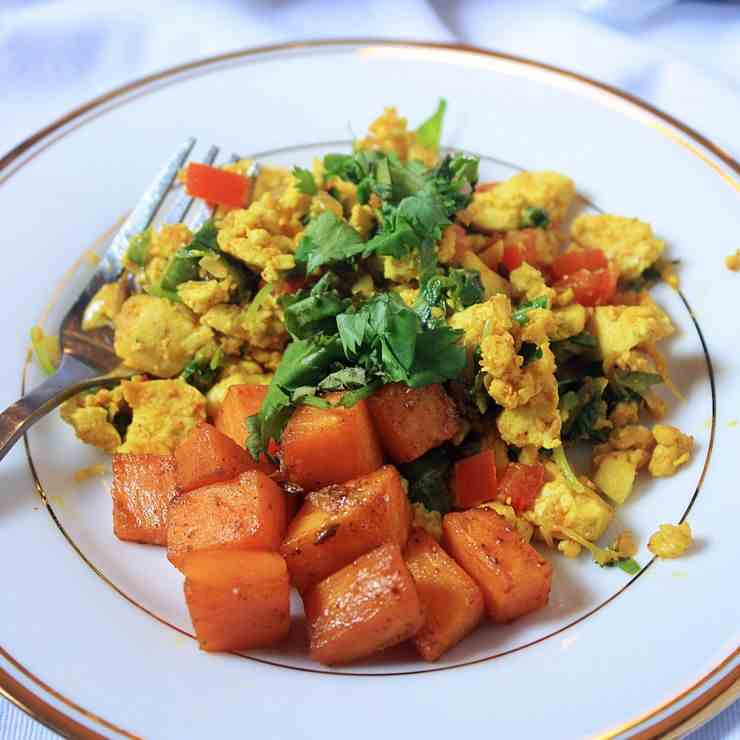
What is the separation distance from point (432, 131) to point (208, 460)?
1.88 m

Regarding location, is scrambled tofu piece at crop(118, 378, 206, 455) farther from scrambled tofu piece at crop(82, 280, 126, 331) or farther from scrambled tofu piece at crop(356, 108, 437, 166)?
scrambled tofu piece at crop(356, 108, 437, 166)

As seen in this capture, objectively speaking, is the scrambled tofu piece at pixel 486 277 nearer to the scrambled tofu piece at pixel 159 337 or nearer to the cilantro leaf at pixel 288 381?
the cilantro leaf at pixel 288 381

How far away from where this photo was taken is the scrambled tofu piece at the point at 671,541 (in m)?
2.69

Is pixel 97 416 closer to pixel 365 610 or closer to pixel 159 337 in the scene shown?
pixel 159 337

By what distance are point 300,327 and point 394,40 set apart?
6.17 feet

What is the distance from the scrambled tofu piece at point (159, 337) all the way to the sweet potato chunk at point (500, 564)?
1.13 m

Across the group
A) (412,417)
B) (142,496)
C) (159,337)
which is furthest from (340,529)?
(159,337)

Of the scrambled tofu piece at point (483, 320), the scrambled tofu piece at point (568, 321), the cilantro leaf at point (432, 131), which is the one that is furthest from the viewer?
the cilantro leaf at point (432, 131)

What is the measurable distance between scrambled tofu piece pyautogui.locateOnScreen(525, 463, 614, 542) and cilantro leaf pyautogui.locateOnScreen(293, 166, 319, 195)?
1359 millimetres

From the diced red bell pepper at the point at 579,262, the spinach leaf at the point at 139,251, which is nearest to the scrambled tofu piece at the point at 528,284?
the diced red bell pepper at the point at 579,262

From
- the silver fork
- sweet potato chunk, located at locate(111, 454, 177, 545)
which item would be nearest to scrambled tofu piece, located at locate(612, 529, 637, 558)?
sweet potato chunk, located at locate(111, 454, 177, 545)

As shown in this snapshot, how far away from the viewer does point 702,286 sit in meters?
3.44

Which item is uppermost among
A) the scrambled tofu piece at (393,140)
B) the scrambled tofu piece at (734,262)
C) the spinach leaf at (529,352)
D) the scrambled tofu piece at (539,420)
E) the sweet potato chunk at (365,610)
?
the scrambled tofu piece at (393,140)

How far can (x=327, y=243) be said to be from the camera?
3.14m
